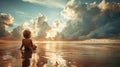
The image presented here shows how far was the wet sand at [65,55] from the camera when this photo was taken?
649 cm

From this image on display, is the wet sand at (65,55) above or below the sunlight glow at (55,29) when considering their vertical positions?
below

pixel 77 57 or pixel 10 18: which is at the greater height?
pixel 10 18

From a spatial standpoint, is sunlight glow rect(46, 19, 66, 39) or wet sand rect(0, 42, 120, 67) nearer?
wet sand rect(0, 42, 120, 67)

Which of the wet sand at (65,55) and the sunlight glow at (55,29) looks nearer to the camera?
the wet sand at (65,55)

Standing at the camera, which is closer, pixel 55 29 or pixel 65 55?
A: pixel 65 55

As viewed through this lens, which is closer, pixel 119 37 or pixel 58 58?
pixel 58 58

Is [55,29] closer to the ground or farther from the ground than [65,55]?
farther from the ground

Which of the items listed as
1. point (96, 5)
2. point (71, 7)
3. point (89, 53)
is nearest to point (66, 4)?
point (71, 7)

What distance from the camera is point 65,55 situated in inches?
272

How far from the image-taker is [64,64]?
6414 mm

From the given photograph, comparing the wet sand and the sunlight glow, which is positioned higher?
the sunlight glow

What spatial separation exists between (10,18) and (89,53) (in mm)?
2483

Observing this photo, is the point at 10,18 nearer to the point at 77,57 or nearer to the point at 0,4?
the point at 0,4

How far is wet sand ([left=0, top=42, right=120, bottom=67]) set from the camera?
6492 millimetres
